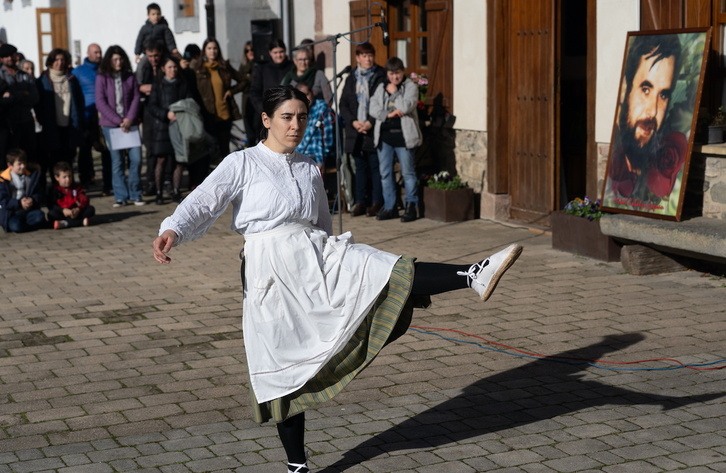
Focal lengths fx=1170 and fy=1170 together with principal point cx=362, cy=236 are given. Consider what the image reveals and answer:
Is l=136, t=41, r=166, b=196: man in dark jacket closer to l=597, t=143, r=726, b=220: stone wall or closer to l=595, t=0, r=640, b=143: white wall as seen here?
l=595, t=0, r=640, b=143: white wall

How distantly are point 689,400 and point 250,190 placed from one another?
2.65 meters

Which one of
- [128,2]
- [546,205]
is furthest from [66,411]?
[128,2]

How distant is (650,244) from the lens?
30.5 ft

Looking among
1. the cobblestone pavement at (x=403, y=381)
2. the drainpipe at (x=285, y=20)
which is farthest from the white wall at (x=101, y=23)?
the cobblestone pavement at (x=403, y=381)

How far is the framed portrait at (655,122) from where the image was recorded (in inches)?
358

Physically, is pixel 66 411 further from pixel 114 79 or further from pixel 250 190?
pixel 114 79

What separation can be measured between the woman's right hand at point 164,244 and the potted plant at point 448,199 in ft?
25.7

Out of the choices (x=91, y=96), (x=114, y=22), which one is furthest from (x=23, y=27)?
(x=91, y=96)

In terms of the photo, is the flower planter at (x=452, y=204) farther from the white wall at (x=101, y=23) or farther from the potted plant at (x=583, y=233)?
the white wall at (x=101, y=23)

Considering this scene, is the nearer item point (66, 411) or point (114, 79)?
point (66, 411)

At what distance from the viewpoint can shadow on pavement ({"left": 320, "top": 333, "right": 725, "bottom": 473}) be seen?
5551 millimetres

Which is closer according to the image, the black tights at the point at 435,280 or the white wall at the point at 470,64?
the black tights at the point at 435,280

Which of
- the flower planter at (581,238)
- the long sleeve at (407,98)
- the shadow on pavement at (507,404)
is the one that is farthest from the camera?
the long sleeve at (407,98)

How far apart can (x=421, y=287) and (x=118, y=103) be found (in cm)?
991
